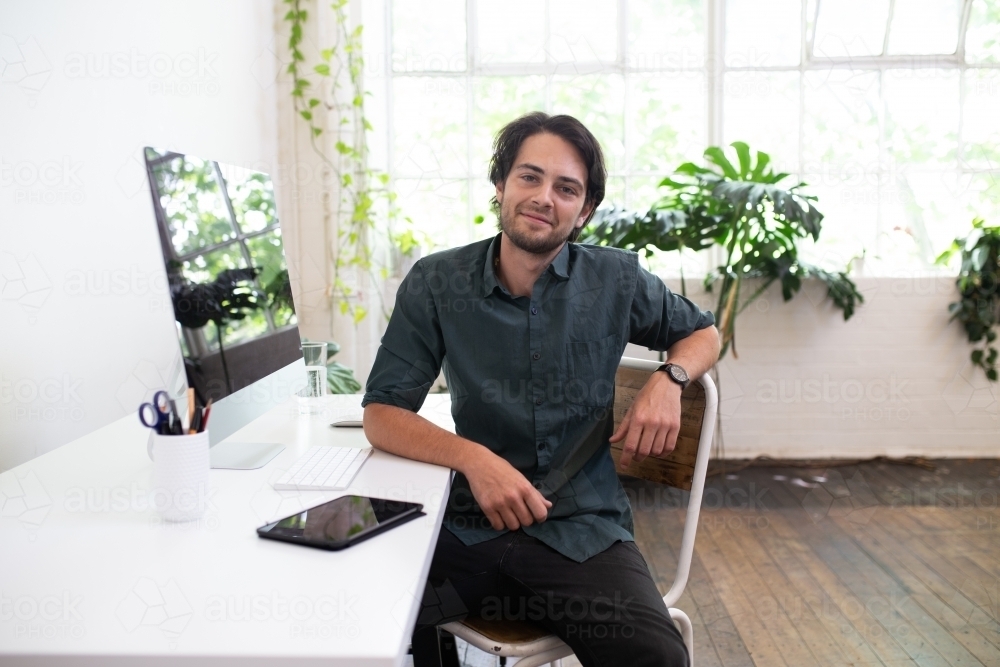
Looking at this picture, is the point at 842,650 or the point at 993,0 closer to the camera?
the point at 842,650

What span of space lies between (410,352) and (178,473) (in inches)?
21.8

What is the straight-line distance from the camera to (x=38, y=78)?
174 centimetres

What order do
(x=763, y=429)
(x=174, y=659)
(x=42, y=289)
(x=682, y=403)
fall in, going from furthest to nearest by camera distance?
(x=763, y=429)
(x=42, y=289)
(x=682, y=403)
(x=174, y=659)

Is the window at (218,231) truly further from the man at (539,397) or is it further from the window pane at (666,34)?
the window pane at (666,34)

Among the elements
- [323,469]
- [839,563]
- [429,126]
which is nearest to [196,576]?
[323,469]

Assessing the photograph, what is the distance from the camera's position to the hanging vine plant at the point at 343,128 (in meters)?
3.71

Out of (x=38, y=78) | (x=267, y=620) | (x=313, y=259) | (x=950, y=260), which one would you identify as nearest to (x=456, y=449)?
(x=267, y=620)

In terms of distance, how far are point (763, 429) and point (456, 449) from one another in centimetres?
313

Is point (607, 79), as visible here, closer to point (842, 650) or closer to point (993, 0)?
point (993, 0)

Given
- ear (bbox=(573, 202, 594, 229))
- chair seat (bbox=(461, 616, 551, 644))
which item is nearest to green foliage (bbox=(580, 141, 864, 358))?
ear (bbox=(573, 202, 594, 229))

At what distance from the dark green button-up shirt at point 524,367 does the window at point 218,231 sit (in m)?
0.25

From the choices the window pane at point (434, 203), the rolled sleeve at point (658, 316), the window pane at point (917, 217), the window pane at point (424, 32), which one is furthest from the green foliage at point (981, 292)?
the rolled sleeve at point (658, 316)

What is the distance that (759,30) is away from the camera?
422cm

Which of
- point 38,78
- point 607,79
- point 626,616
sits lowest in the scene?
point 626,616
